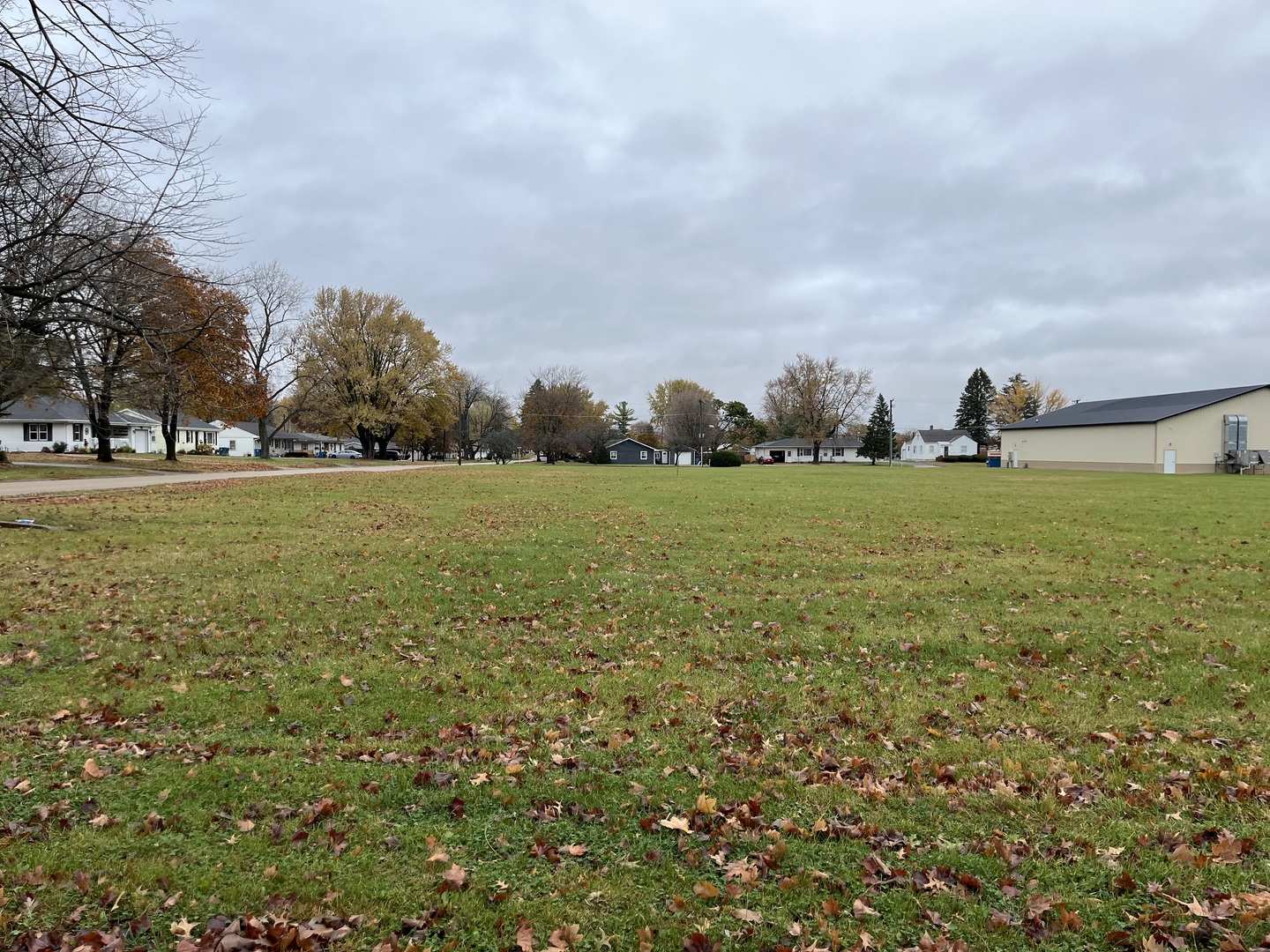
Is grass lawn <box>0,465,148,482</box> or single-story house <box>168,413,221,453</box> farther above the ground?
single-story house <box>168,413,221,453</box>

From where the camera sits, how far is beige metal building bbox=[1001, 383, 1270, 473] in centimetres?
5569

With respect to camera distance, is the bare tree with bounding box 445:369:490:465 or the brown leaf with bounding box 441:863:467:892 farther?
the bare tree with bounding box 445:369:490:465

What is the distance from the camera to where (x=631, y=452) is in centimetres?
9100

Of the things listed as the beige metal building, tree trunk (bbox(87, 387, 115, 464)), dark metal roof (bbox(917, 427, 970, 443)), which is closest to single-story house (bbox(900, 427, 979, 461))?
dark metal roof (bbox(917, 427, 970, 443))

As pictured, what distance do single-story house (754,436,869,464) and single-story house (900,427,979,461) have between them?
1069cm

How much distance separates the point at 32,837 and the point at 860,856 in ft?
14.4

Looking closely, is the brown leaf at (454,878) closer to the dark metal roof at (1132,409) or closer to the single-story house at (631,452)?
the dark metal roof at (1132,409)

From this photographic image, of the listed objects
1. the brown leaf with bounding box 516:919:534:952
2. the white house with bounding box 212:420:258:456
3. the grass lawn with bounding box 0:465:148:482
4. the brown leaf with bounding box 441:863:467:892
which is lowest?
the brown leaf with bounding box 516:919:534:952

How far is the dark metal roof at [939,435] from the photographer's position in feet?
383

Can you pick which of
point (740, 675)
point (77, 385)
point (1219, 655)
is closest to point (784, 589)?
point (740, 675)

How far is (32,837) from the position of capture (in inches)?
148

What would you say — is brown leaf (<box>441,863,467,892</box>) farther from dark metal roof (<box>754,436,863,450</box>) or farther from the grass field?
dark metal roof (<box>754,436,863,450</box>)

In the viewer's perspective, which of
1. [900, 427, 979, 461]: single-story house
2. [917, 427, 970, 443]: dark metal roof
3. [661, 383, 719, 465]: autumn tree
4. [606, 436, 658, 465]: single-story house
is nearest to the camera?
[661, 383, 719, 465]: autumn tree

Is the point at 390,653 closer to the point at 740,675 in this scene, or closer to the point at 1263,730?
the point at 740,675
